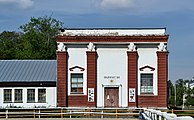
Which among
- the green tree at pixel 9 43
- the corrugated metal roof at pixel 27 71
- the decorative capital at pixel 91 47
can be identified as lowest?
the corrugated metal roof at pixel 27 71

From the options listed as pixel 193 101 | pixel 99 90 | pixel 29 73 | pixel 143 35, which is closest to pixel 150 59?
pixel 143 35

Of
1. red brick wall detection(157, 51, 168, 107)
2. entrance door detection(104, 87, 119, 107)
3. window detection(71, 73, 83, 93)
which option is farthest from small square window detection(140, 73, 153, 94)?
window detection(71, 73, 83, 93)

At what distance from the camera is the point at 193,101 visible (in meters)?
146

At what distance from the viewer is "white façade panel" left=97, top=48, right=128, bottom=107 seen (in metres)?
45.5

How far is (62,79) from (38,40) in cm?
3236

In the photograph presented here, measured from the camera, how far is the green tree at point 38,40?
75438mm

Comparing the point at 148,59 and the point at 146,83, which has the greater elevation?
the point at 148,59

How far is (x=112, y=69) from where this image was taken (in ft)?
150

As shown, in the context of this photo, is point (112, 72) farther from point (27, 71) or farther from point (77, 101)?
point (27, 71)

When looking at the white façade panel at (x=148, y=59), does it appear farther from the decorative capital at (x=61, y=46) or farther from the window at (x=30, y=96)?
the window at (x=30, y=96)

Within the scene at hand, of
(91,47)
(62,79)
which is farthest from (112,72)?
(62,79)

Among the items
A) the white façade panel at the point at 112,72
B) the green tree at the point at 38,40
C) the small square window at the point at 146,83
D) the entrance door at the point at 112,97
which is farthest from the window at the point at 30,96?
the green tree at the point at 38,40

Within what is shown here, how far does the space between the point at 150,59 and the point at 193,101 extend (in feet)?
339

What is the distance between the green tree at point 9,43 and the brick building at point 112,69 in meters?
29.6
